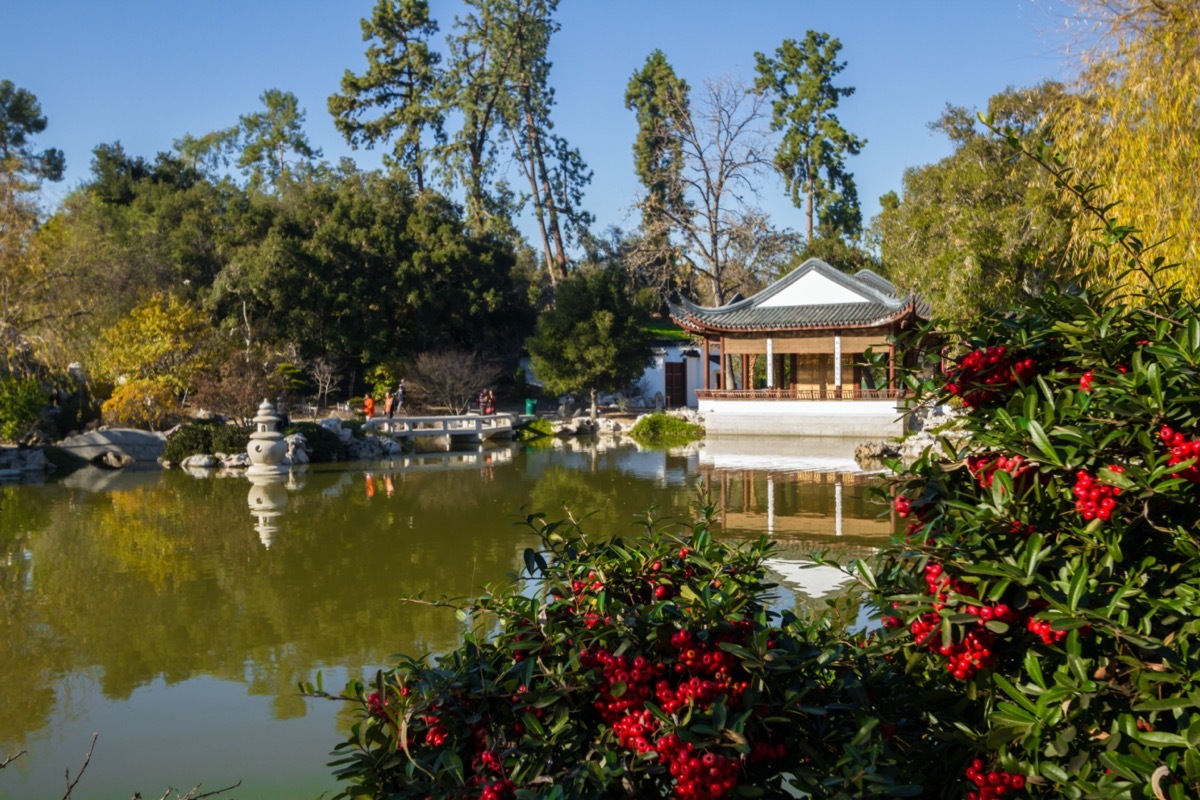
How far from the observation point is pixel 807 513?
29.9 ft

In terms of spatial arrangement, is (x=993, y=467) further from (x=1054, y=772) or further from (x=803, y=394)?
(x=803, y=394)

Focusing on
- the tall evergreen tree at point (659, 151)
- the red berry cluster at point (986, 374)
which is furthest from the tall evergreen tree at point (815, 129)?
the red berry cluster at point (986, 374)

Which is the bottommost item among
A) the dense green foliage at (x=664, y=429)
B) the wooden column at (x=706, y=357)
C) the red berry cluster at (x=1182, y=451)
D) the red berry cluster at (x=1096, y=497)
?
the dense green foliage at (x=664, y=429)

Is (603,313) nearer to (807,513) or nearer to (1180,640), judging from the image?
(807,513)

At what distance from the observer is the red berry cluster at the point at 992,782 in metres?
1.53

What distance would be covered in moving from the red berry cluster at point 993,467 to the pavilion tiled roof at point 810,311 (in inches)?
706

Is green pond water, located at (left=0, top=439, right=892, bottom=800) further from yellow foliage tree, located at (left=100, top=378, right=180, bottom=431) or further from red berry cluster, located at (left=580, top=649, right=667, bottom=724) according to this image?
yellow foliage tree, located at (left=100, top=378, right=180, bottom=431)

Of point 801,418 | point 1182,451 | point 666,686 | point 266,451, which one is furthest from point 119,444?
point 1182,451

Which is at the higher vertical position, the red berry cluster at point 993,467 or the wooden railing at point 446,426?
the red berry cluster at point 993,467

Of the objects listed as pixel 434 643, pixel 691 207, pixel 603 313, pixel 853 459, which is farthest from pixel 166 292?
pixel 434 643

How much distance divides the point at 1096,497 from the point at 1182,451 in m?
0.14

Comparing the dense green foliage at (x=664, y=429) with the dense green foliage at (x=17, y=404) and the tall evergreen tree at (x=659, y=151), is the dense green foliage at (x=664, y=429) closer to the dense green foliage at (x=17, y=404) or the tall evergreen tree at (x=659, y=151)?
the tall evergreen tree at (x=659, y=151)

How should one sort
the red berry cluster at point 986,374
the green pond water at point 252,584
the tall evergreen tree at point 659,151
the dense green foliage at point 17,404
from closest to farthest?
the red berry cluster at point 986,374 → the green pond water at point 252,584 → the dense green foliage at point 17,404 → the tall evergreen tree at point 659,151

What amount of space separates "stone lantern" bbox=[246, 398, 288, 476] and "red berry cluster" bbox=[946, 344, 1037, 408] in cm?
1293
